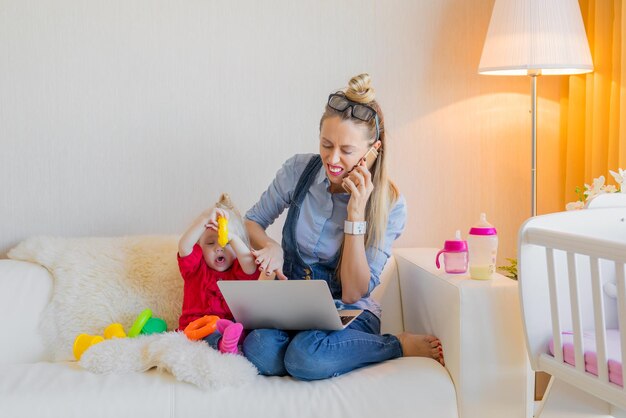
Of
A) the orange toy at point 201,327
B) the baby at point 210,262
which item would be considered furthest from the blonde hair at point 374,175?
Answer: the orange toy at point 201,327

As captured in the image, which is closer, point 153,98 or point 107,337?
point 107,337

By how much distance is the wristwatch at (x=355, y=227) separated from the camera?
2045 mm

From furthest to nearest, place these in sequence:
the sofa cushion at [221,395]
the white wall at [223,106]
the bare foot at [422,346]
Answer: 1. the white wall at [223,106]
2. the bare foot at [422,346]
3. the sofa cushion at [221,395]

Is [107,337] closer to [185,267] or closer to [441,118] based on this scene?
[185,267]

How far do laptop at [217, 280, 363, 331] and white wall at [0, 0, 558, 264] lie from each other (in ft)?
2.18

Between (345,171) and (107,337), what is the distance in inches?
30.9

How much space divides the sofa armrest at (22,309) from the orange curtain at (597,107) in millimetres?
1735

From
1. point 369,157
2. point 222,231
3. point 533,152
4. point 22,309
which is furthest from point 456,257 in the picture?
point 22,309

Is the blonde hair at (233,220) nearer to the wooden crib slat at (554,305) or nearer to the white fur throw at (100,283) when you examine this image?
the white fur throw at (100,283)

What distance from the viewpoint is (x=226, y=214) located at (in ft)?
6.83

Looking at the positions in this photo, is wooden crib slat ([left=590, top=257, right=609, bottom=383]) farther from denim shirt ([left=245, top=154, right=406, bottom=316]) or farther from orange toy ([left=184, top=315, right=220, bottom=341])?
orange toy ([left=184, top=315, right=220, bottom=341])

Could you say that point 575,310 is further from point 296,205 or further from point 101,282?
point 101,282

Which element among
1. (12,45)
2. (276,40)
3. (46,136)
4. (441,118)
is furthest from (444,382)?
(12,45)

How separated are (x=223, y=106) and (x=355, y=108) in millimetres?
615
